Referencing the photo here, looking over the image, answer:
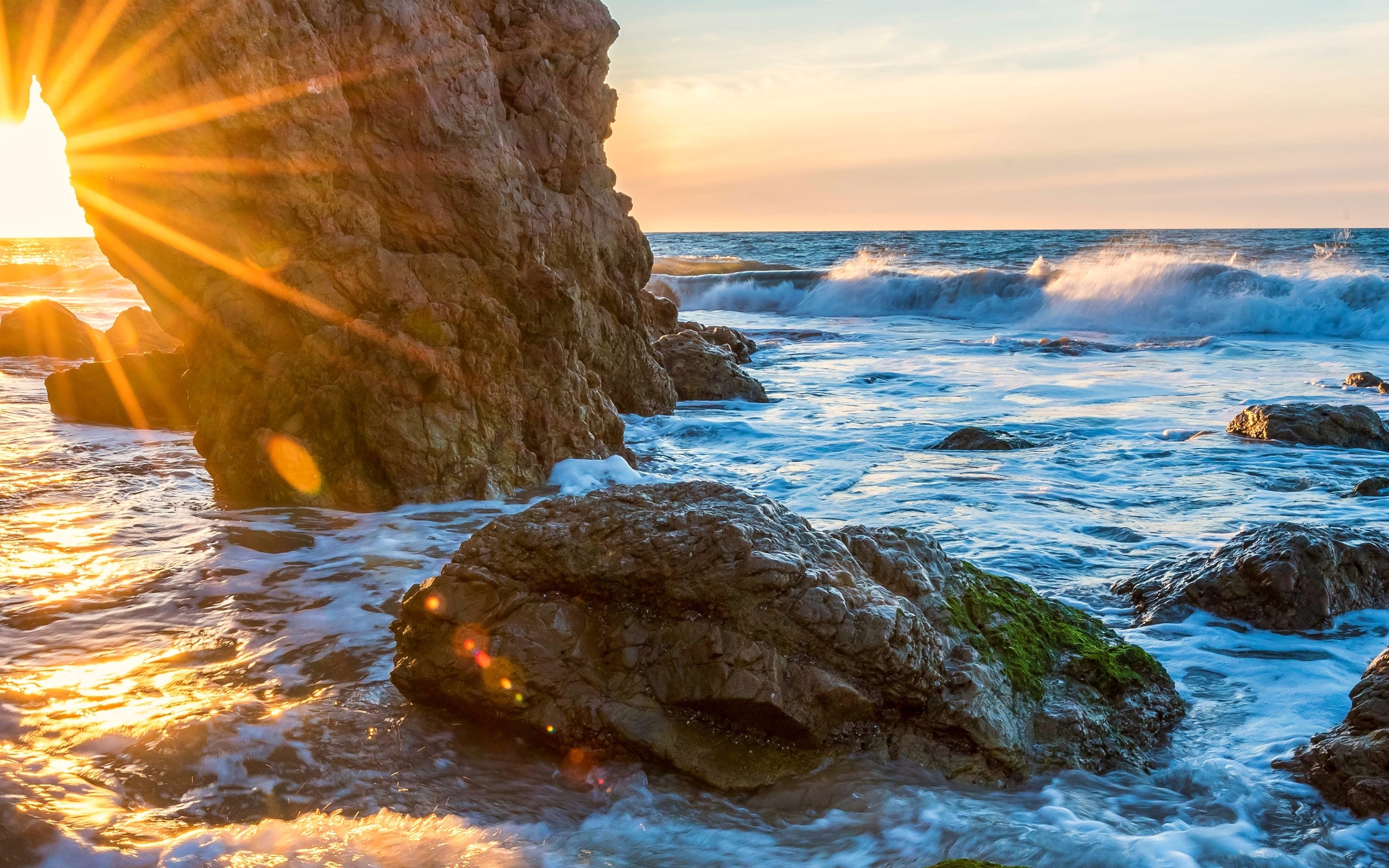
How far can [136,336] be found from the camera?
1503 centimetres

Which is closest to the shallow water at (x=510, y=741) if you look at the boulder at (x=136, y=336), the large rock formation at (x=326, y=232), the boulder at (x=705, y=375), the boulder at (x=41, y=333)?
the large rock formation at (x=326, y=232)

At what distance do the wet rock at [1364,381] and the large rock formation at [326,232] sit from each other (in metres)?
11.6

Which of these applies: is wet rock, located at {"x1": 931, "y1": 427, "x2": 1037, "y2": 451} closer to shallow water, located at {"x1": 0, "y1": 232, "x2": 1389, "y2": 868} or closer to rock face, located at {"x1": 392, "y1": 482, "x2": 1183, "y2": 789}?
shallow water, located at {"x1": 0, "y1": 232, "x2": 1389, "y2": 868}

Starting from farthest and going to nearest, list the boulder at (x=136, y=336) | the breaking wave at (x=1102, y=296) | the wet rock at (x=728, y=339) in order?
the breaking wave at (x=1102, y=296), the wet rock at (x=728, y=339), the boulder at (x=136, y=336)

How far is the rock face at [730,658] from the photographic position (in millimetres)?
3410

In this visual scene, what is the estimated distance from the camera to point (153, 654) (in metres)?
4.16

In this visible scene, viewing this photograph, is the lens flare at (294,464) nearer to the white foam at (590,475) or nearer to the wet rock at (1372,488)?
the white foam at (590,475)

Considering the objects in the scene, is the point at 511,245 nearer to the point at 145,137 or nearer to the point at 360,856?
the point at 145,137

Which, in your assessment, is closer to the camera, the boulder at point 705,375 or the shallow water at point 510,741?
the shallow water at point 510,741

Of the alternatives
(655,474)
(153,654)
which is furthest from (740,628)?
(655,474)

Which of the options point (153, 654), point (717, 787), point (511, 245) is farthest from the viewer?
point (511, 245)

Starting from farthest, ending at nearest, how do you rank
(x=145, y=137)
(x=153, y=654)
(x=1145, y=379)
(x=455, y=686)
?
1. (x=1145, y=379)
2. (x=145, y=137)
3. (x=153, y=654)
4. (x=455, y=686)

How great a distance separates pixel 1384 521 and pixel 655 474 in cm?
514

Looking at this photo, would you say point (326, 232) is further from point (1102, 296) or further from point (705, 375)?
point (1102, 296)
